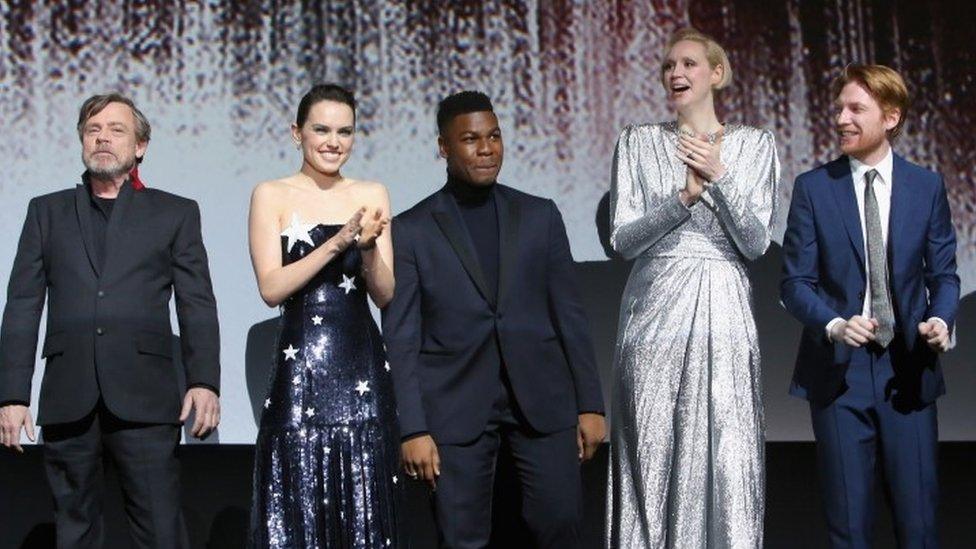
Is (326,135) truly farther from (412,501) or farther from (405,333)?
(412,501)

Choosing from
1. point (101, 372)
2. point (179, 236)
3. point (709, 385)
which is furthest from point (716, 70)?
point (101, 372)

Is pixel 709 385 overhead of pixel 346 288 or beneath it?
beneath

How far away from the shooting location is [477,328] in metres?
3.65

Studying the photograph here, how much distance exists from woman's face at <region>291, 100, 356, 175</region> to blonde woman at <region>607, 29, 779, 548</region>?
73cm

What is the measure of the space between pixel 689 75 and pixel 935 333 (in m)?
0.90

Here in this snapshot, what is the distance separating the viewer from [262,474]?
11.8ft

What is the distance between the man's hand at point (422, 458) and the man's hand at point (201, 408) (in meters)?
0.51

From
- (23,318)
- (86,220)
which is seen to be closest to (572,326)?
(86,220)

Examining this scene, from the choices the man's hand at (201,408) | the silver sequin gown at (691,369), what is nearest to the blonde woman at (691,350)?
the silver sequin gown at (691,369)

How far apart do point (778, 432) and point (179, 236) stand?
1.98 meters

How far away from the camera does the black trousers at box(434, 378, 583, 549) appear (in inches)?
141

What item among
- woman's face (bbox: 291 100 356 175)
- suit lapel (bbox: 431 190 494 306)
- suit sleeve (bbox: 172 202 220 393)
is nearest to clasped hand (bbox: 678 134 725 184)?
suit lapel (bbox: 431 190 494 306)

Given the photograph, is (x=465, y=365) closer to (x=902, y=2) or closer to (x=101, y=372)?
(x=101, y=372)

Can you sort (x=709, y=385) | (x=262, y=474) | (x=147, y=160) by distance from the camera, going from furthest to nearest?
(x=147, y=160) → (x=709, y=385) → (x=262, y=474)
